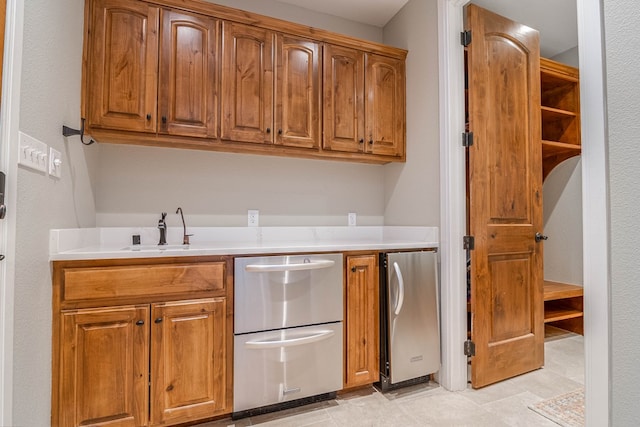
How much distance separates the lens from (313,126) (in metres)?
2.25

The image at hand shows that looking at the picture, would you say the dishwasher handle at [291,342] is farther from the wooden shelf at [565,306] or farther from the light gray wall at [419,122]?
the wooden shelf at [565,306]

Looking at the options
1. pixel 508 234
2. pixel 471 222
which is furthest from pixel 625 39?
pixel 508 234

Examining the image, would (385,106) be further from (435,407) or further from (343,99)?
(435,407)

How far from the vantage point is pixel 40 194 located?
4.23 feet

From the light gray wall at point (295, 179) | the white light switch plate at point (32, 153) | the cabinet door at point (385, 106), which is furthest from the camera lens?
the cabinet door at point (385, 106)

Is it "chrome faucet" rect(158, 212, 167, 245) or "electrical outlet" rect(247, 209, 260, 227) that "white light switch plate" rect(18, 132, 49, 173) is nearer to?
"chrome faucet" rect(158, 212, 167, 245)

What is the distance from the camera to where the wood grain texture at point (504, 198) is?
6.63 ft

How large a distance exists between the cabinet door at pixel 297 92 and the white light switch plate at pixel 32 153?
126 centimetres

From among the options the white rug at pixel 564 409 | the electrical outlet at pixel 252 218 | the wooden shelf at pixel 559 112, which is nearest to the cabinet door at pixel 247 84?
the electrical outlet at pixel 252 218

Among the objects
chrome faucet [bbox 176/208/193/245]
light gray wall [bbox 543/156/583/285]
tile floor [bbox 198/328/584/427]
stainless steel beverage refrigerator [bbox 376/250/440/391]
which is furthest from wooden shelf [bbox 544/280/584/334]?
chrome faucet [bbox 176/208/193/245]

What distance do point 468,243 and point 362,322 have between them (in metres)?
0.90

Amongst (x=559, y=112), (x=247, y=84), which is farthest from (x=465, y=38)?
(x=559, y=112)

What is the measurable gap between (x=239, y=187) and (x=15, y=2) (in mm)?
1474

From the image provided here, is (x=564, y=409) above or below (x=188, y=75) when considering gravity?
below
